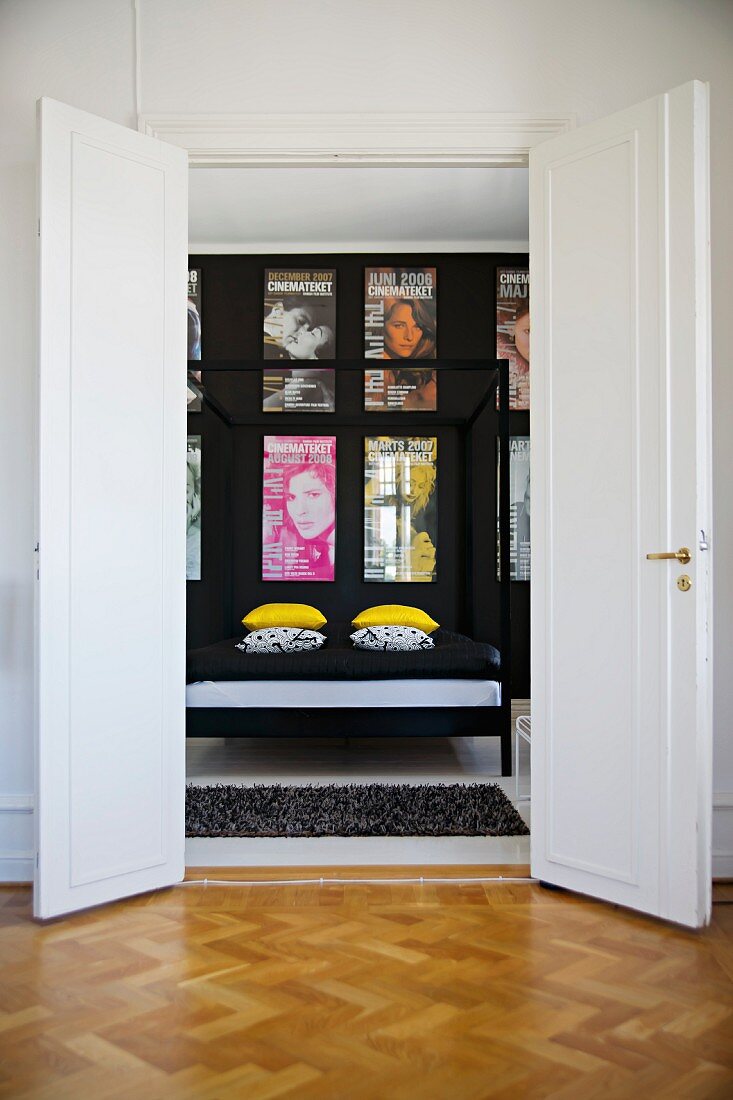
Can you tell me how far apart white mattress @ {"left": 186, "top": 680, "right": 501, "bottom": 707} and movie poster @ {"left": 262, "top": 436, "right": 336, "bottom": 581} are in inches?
67.9

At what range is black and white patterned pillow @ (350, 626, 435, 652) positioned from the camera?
4160 mm

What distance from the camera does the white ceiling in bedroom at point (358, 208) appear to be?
4824 mm

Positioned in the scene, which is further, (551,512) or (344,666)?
(344,666)

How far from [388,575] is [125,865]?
3.37 meters

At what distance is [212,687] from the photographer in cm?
400

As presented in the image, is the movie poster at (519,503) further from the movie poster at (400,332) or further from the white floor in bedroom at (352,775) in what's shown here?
the white floor in bedroom at (352,775)

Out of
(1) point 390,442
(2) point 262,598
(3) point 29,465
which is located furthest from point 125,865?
(1) point 390,442

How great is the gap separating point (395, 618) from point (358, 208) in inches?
97.0

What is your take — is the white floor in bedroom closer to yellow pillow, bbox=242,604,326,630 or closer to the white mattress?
the white mattress


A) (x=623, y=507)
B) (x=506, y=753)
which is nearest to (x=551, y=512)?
(x=623, y=507)

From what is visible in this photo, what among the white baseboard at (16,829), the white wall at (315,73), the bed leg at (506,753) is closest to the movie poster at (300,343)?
the bed leg at (506,753)

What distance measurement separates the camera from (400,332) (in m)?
5.70

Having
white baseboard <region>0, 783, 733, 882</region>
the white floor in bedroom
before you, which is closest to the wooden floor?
white baseboard <region>0, 783, 733, 882</region>

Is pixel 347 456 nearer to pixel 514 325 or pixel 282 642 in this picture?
pixel 514 325
